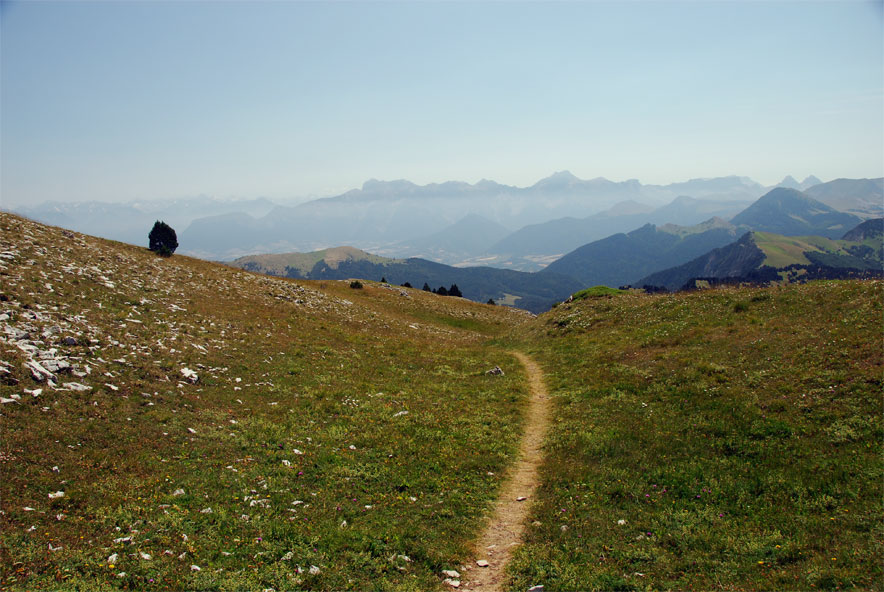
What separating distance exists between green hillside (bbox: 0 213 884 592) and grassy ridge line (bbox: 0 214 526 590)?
3.0 inches

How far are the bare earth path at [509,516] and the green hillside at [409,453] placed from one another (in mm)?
247

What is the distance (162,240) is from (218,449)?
45.5 meters

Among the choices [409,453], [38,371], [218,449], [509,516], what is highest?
[38,371]

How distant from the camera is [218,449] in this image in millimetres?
14758

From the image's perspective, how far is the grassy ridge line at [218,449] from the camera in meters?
9.65

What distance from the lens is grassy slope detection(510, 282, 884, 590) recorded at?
9.52m

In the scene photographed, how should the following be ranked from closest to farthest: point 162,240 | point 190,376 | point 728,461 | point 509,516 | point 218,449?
1. point 509,516
2. point 728,461
3. point 218,449
4. point 190,376
5. point 162,240

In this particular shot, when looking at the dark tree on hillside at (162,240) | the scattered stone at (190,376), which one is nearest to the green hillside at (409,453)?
the scattered stone at (190,376)

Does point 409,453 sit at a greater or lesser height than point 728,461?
lesser

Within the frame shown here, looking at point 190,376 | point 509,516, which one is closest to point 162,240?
point 190,376

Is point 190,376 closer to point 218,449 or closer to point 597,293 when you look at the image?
point 218,449

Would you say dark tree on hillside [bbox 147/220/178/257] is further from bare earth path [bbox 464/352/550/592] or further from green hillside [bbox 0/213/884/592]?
bare earth path [bbox 464/352/550/592]

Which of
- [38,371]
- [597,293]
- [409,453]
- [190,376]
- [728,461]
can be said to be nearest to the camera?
[728,461]

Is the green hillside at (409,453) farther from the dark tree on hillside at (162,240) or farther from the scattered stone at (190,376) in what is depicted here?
the dark tree on hillside at (162,240)
